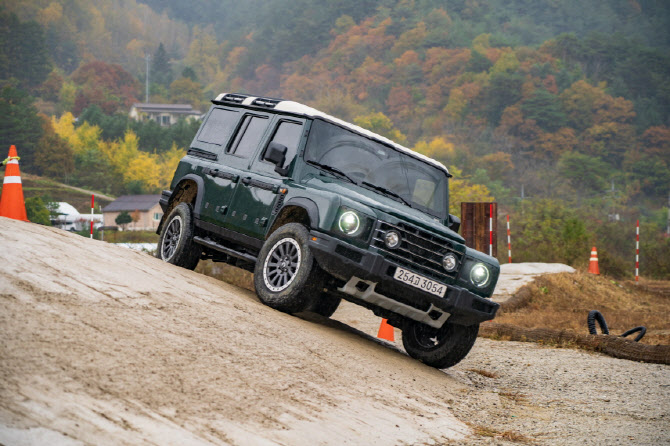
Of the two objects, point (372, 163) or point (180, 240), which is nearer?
point (372, 163)

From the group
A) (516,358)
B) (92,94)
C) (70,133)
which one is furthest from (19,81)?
(516,358)

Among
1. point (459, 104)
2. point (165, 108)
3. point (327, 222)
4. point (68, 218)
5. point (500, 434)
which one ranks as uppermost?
point (459, 104)

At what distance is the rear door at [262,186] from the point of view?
933cm

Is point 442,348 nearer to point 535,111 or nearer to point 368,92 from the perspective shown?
point 535,111

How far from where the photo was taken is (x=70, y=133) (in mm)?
149625

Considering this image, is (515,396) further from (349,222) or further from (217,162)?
(217,162)

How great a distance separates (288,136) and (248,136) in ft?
2.89

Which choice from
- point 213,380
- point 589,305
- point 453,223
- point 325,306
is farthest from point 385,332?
point 589,305

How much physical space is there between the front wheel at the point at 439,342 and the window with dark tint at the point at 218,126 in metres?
3.15

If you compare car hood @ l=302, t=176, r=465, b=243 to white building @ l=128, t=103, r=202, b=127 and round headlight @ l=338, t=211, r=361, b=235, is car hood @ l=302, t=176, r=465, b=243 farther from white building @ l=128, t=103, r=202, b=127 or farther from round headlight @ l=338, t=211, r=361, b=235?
white building @ l=128, t=103, r=202, b=127

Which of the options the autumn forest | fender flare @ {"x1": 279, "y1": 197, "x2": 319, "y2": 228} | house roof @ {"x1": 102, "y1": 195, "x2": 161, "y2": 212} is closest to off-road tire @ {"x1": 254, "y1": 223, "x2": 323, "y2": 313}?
fender flare @ {"x1": 279, "y1": 197, "x2": 319, "y2": 228}

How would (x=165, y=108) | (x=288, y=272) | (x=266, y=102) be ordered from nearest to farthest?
(x=288, y=272), (x=266, y=102), (x=165, y=108)

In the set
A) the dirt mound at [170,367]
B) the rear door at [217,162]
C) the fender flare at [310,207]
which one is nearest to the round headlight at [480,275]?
the dirt mound at [170,367]

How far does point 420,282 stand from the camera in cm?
833
